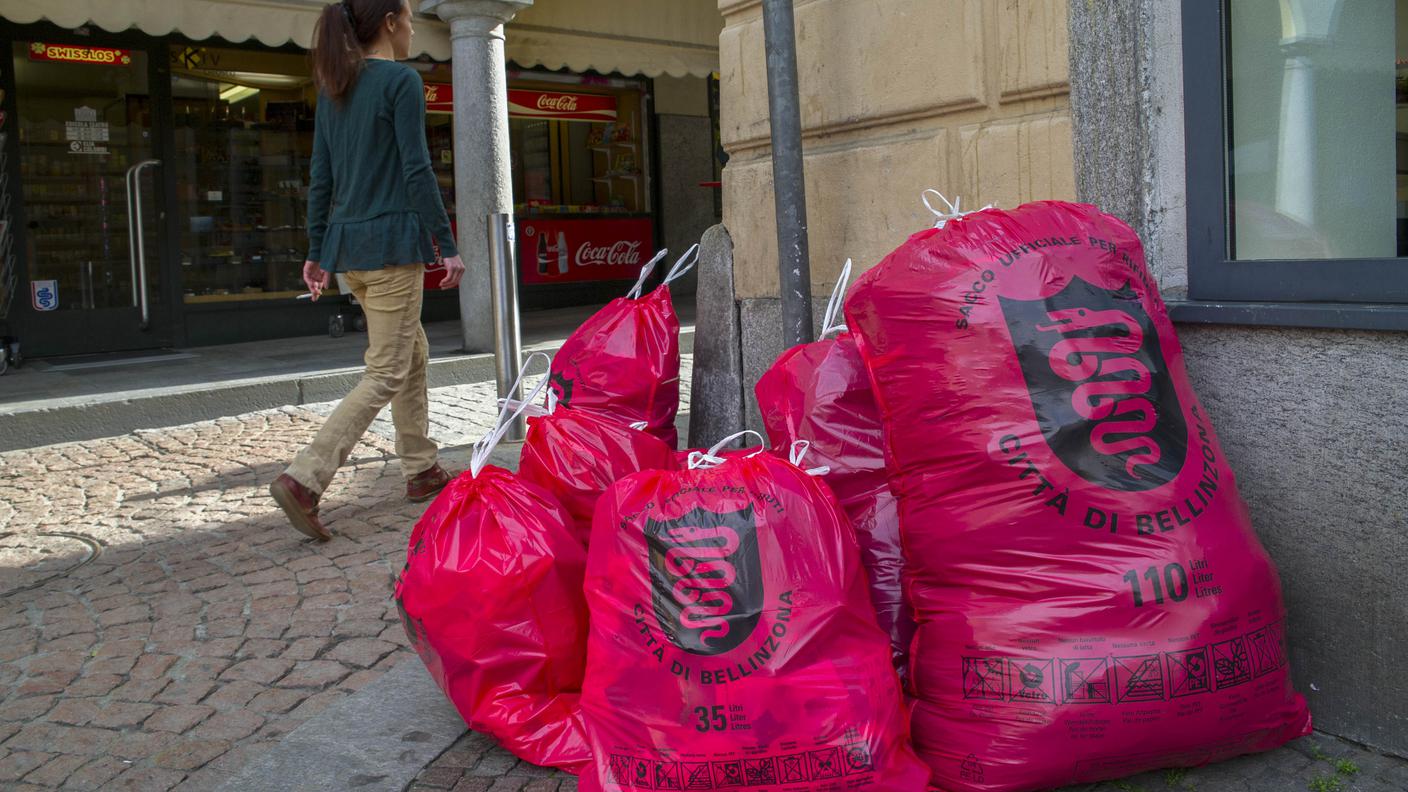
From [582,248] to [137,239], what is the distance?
439 cm

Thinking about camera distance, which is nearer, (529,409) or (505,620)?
(505,620)

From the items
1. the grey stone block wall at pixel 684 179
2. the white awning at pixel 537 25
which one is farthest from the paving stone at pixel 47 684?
the grey stone block wall at pixel 684 179

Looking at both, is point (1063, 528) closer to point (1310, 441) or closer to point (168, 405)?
point (1310, 441)

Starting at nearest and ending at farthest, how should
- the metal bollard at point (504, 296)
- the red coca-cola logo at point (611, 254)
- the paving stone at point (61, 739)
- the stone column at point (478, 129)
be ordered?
the paving stone at point (61, 739) → the metal bollard at point (504, 296) → the stone column at point (478, 129) → the red coca-cola logo at point (611, 254)

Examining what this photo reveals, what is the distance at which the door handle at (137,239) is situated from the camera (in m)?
8.93

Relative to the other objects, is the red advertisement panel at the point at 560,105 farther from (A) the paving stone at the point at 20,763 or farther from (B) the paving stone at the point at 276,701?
(A) the paving stone at the point at 20,763

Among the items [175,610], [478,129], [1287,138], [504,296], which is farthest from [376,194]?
[478,129]

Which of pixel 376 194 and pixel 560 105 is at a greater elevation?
pixel 560 105

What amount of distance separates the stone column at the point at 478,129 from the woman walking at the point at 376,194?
11.6 ft

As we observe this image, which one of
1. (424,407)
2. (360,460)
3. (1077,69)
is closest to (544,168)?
(360,460)

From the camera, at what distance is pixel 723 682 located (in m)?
2.15

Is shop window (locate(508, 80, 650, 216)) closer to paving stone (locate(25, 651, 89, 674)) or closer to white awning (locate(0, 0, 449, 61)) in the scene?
white awning (locate(0, 0, 449, 61))

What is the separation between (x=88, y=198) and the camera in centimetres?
880

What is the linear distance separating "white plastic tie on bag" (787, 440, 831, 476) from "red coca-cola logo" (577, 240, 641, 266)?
380 inches
